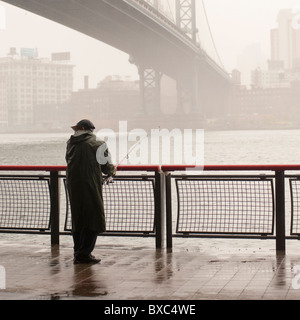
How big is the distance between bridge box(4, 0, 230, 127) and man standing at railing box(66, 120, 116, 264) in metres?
37.0

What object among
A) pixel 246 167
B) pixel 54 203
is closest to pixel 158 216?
pixel 246 167

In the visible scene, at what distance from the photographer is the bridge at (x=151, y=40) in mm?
45969

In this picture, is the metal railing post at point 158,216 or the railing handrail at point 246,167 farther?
the metal railing post at point 158,216

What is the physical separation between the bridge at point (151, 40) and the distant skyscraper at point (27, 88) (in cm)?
1129

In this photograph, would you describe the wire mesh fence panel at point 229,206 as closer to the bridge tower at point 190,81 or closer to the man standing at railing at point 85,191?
the man standing at railing at point 85,191

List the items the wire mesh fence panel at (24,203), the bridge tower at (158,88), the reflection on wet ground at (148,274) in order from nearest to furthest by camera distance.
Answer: the reflection on wet ground at (148,274), the wire mesh fence panel at (24,203), the bridge tower at (158,88)

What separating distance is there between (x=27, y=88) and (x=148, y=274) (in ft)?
229

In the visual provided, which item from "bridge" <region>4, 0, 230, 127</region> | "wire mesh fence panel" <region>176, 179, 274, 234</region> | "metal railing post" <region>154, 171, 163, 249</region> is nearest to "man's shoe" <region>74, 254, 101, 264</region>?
"metal railing post" <region>154, 171, 163, 249</region>

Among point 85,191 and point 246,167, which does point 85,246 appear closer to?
point 85,191

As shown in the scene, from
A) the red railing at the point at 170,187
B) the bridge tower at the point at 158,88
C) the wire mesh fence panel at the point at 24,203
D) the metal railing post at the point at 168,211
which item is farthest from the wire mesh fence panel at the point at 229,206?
the bridge tower at the point at 158,88

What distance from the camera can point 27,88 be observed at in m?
74.1

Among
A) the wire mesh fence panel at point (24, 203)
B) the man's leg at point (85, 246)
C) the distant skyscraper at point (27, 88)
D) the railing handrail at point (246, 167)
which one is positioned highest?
the distant skyscraper at point (27, 88)

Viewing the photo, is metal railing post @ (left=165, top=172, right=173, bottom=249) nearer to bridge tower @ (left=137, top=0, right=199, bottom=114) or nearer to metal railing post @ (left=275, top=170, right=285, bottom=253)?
metal railing post @ (left=275, top=170, right=285, bottom=253)

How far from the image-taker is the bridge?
46.0 meters
